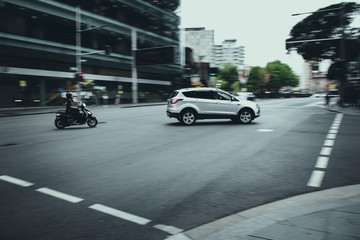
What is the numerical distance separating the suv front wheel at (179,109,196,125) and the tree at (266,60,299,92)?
3352 inches

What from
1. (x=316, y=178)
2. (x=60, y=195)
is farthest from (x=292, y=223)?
(x=60, y=195)

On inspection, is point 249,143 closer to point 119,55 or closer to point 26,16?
point 26,16

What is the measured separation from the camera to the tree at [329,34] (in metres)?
33.6

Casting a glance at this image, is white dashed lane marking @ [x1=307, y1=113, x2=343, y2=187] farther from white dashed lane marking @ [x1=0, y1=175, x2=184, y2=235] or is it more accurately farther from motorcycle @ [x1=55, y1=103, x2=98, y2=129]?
motorcycle @ [x1=55, y1=103, x2=98, y2=129]

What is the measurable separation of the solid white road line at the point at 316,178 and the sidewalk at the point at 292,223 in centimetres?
71

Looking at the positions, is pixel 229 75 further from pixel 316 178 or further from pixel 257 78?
pixel 316 178

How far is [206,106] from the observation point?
45.7ft

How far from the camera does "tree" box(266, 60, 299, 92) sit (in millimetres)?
95312

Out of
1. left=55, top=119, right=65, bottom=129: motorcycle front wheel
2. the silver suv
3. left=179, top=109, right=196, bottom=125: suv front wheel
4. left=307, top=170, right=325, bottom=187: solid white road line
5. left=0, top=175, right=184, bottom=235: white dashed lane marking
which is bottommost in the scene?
left=0, top=175, right=184, bottom=235: white dashed lane marking

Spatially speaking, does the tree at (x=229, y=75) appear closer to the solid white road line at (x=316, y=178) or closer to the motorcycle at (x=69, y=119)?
the motorcycle at (x=69, y=119)

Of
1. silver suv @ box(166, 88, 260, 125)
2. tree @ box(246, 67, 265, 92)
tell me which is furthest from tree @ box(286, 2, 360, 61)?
tree @ box(246, 67, 265, 92)

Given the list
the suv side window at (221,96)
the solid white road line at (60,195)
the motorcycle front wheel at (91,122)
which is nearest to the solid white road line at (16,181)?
the solid white road line at (60,195)

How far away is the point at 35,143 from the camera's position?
9352 millimetres

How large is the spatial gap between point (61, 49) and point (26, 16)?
177 inches
